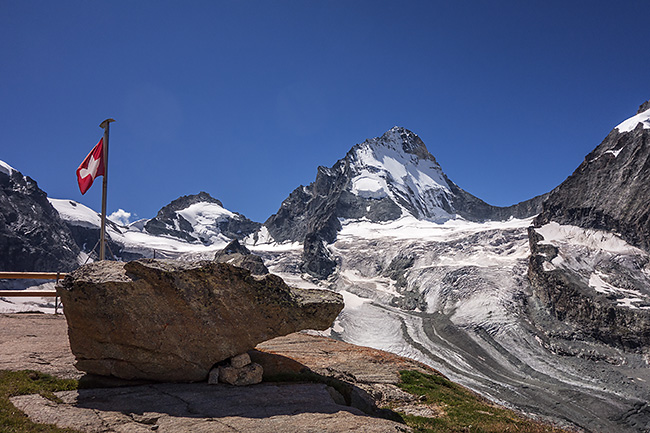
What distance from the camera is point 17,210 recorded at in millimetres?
125000

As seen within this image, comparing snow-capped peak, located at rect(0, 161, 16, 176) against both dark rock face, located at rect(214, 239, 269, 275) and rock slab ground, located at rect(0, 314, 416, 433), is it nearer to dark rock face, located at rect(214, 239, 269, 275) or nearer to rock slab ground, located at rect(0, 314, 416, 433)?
dark rock face, located at rect(214, 239, 269, 275)

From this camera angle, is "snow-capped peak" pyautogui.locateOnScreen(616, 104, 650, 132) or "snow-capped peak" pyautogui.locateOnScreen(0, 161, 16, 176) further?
"snow-capped peak" pyautogui.locateOnScreen(0, 161, 16, 176)

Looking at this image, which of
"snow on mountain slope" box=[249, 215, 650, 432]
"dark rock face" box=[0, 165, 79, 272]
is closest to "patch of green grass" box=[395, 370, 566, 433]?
"snow on mountain slope" box=[249, 215, 650, 432]

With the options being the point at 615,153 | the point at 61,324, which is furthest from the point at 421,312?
the point at 61,324

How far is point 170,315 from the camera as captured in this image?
475 inches

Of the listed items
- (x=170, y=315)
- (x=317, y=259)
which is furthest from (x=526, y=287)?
(x=170, y=315)

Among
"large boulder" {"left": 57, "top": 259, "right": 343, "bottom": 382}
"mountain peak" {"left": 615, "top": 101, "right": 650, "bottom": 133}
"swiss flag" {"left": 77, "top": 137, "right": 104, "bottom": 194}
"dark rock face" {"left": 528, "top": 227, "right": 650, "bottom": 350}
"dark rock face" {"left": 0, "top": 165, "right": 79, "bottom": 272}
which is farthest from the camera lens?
"dark rock face" {"left": 0, "top": 165, "right": 79, "bottom": 272}

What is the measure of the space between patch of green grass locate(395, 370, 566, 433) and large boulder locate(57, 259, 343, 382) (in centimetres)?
492

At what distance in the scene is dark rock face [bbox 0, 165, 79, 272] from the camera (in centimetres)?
11444

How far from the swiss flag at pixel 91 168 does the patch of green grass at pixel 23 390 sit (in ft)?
33.2

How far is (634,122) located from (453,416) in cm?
11521

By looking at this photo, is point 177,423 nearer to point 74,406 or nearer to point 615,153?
point 74,406

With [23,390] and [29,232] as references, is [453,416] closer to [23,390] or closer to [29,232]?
[23,390]

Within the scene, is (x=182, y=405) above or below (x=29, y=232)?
below
